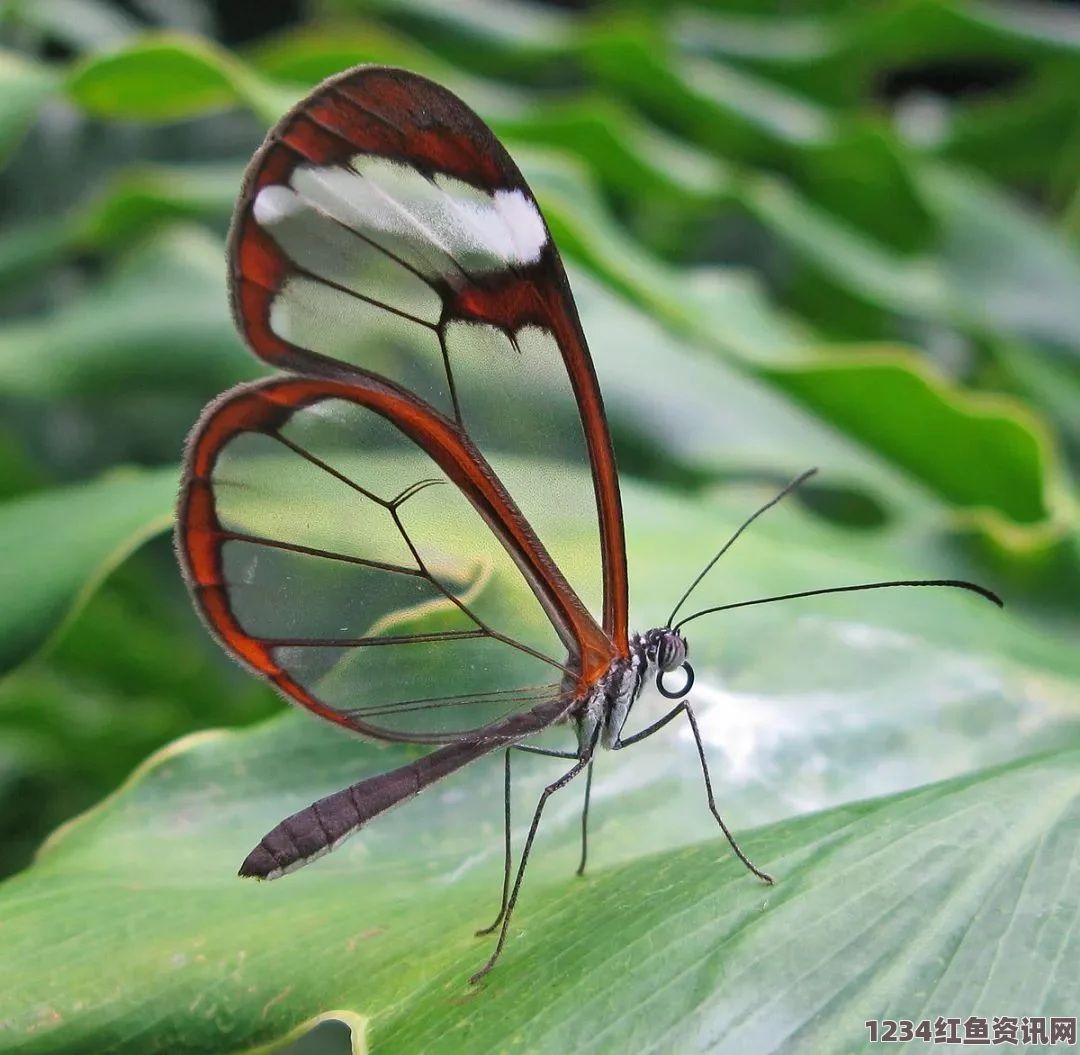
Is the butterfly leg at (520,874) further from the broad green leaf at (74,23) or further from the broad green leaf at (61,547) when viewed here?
the broad green leaf at (74,23)

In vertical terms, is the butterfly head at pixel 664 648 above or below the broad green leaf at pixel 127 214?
below

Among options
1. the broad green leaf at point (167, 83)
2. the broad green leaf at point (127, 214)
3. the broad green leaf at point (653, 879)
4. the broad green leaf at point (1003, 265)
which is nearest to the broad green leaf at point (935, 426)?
the broad green leaf at point (653, 879)

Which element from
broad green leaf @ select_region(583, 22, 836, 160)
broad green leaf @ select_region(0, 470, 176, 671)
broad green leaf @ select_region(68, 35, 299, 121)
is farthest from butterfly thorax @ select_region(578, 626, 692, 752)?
broad green leaf @ select_region(583, 22, 836, 160)

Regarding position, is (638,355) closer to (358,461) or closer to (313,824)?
(358,461)

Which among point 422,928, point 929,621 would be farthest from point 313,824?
point 929,621

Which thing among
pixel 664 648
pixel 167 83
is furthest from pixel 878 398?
pixel 167 83

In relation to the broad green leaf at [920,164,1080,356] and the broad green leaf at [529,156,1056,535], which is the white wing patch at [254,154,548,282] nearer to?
the broad green leaf at [529,156,1056,535]
